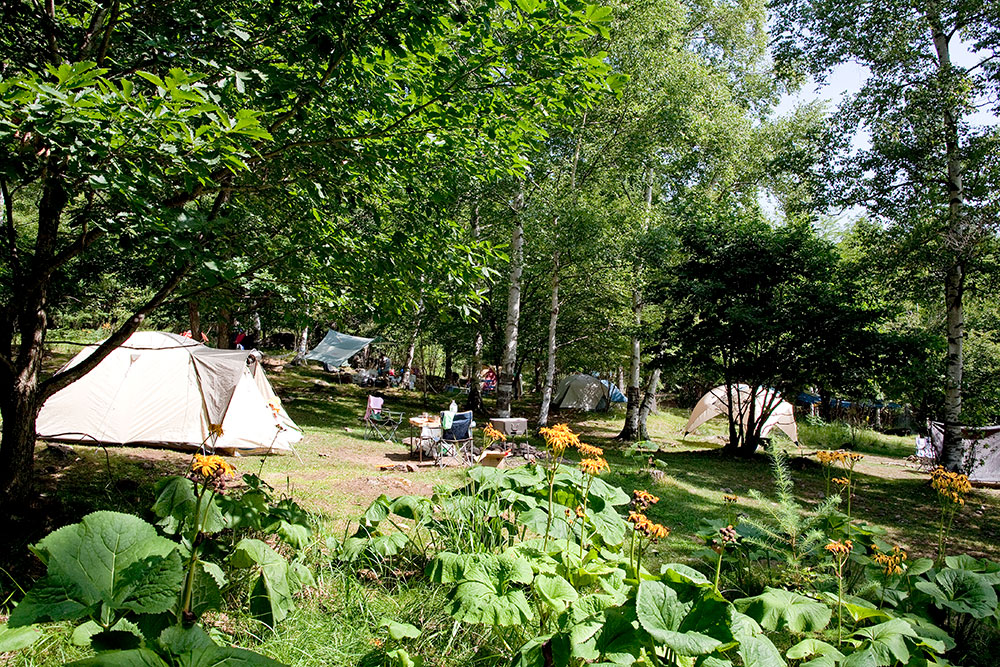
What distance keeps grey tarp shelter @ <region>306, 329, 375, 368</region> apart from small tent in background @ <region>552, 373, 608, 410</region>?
8.52 meters

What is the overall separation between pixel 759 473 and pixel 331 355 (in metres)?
16.1

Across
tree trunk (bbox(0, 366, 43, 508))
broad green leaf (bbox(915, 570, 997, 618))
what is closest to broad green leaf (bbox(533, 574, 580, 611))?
broad green leaf (bbox(915, 570, 997, 618))

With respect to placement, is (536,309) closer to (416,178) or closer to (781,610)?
(416,178)

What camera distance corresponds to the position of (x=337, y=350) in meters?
21.7

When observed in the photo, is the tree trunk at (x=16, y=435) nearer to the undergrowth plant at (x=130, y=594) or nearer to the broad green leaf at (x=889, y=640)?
the undergrowth plant at (x=130, y=594)

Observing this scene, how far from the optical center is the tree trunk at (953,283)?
962cm

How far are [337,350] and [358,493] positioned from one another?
52.8 ft

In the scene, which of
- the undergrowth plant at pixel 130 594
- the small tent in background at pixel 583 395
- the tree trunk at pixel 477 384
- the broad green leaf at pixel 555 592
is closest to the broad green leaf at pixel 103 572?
the undergrowth plant at pixel 130 594

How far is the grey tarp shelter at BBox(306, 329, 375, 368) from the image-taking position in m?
20.9

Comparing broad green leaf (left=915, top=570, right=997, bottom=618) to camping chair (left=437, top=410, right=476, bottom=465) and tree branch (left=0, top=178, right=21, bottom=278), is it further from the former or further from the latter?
camping chair (left=437, top=410, right=476, bottom=465)

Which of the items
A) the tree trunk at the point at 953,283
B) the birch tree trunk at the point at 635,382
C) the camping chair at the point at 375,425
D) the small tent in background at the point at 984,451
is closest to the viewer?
the tree trunk at the point at 953,283

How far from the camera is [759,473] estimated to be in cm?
1105

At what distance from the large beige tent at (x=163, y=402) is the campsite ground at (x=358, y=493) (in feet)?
1.44

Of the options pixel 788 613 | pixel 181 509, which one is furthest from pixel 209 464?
pixel 788 613
